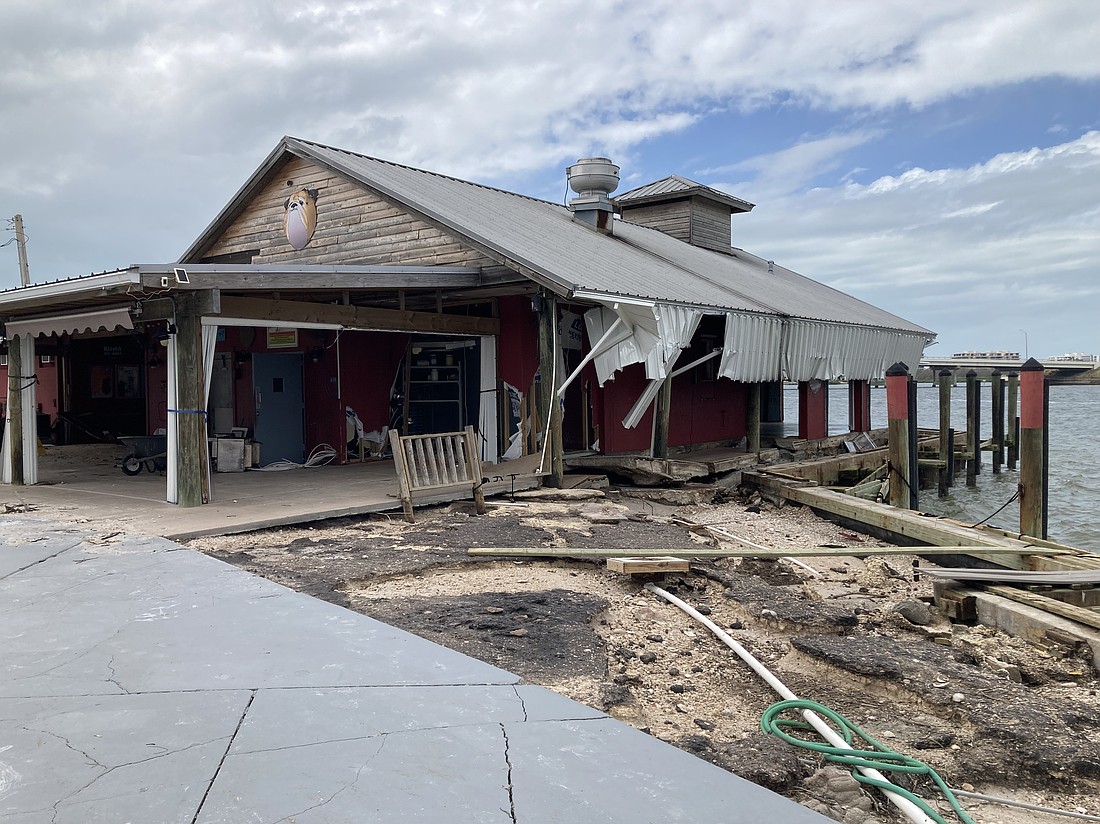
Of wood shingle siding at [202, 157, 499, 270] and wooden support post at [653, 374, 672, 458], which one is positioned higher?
wood shingle siding at [202, 157, 499, 270]

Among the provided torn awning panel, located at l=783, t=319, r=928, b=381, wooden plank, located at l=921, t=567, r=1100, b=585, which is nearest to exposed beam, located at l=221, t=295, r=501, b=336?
torn awning panel, located at l=783, t=319, r=928, b=381

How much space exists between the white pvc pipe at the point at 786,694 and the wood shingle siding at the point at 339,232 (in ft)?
22.6

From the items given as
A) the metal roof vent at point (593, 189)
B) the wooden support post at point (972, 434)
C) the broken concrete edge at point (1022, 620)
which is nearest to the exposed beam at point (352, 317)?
the metal roof vent at point (593, 189)

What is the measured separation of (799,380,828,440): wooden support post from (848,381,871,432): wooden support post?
1926 millimetres

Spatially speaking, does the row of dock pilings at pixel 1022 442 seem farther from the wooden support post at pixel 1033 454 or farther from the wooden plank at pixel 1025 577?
the wooden plank at pixel 1025 577

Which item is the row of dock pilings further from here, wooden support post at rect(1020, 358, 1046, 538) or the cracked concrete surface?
the cracked concrete surface

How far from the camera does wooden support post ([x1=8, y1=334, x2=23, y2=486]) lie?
1208cm

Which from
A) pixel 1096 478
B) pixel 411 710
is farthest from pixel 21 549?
pixel 1096 478

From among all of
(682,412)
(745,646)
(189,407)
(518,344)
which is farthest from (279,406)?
(745,646)

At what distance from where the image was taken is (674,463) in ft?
44.1

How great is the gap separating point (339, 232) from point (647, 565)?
33.2ft

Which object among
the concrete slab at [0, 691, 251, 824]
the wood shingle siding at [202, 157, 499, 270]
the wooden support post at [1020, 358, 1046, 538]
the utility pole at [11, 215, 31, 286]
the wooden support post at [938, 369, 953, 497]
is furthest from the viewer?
the utility pole at [11, 215, 31, 286]

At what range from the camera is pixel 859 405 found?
72.2ft

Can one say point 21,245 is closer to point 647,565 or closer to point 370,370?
point 370,370
